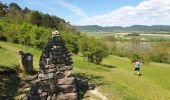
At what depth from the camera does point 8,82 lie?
25016 millimetres

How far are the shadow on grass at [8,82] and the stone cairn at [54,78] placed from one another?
166 inches

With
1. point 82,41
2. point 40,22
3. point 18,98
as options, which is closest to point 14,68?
point 18,98

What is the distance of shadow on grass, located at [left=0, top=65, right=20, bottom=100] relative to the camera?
21.5 meters

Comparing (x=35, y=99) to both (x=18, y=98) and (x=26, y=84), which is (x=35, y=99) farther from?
(x=26, y=84)

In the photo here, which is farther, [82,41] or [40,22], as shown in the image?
[40,22]

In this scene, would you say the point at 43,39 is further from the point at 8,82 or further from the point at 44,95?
the point at 44,95

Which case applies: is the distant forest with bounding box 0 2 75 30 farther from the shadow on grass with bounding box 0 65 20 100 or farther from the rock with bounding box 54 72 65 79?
the rock with bounding box 54 72 65 79

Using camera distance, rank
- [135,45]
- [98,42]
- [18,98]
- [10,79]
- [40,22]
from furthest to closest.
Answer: [135,45], [40,22], [98,42], [10,79], [18,98]

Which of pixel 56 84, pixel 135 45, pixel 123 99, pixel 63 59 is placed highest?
pixel 63 59

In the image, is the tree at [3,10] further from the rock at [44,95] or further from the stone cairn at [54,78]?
the rock at [44,95]

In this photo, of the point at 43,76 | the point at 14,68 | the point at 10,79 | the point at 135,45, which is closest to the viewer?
the point at 43,76

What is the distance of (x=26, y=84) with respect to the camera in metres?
23.8

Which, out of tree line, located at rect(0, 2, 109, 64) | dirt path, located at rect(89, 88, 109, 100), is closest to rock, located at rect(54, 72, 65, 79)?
dirt path, located at rect(89, 88, 109, 100)

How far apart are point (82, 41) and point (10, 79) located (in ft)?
93.5
